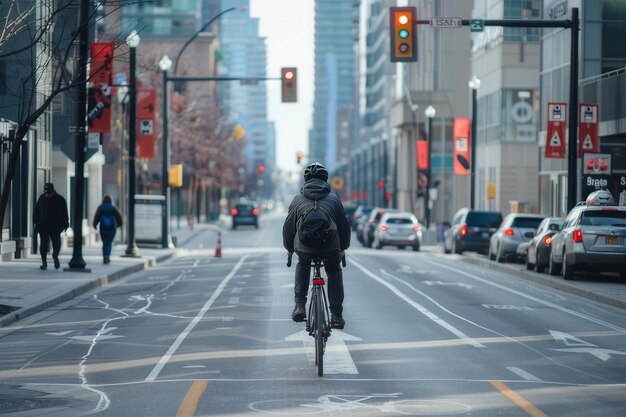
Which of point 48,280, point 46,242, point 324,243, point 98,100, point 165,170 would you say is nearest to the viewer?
point 324,243

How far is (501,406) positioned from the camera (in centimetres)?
1098

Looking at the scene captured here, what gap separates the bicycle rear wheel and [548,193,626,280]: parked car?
17.1m

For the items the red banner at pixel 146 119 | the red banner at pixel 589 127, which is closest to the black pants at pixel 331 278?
the red banner at pixel 589 127

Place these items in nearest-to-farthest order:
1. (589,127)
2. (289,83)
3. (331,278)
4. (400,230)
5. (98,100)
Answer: (331,278) < (98,100) < (589,127) < (289,83) < (400,230)

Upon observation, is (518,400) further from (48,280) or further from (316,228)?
(48,280)

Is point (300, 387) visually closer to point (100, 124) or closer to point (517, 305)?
point (517, 305)

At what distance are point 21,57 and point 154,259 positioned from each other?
27.3 feet

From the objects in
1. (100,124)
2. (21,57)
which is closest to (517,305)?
(100,124)

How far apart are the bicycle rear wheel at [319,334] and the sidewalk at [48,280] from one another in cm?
748

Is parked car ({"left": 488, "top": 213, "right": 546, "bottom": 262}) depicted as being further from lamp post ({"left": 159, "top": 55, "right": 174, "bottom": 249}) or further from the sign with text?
the sign with text

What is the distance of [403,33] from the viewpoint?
1096 inches

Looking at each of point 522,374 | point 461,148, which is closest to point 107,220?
point 522,374

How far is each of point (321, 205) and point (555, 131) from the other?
26.4m

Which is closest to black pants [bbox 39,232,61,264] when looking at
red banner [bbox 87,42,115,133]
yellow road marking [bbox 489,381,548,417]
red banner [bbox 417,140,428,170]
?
red banner [bbox 87,42,115,133]
